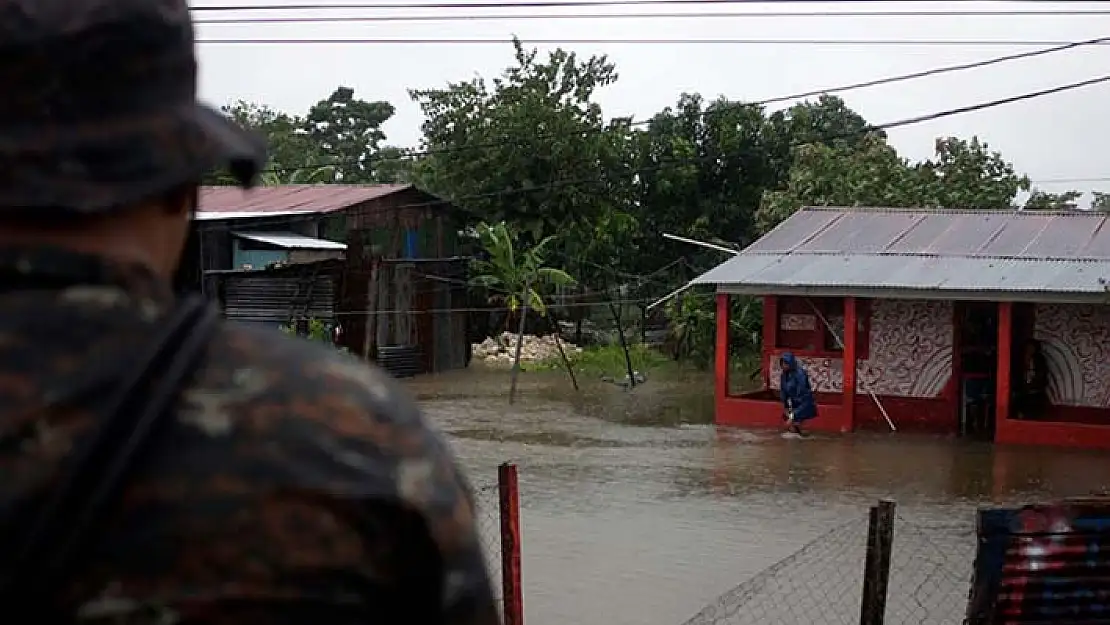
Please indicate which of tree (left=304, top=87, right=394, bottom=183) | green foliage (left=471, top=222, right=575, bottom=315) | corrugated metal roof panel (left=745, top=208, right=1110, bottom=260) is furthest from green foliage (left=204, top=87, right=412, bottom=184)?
corrugated metal roof panel (left=745, top=208, right=1110, bottom=260)

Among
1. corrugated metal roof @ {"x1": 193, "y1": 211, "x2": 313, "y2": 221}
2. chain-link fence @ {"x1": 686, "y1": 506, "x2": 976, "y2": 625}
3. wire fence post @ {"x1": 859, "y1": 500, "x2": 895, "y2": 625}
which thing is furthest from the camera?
corrugated metal roof @ {"x1": 193, "y1": 211, "x2": 313, "y2": 221}

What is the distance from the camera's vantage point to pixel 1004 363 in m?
16.1

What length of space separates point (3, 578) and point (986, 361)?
17784 millimetres

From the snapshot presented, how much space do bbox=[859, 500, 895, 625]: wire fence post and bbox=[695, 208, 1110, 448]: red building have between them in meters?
10.8

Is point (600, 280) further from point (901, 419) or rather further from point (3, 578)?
point (3, 578)

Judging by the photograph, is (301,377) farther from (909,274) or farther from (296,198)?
(296,198)

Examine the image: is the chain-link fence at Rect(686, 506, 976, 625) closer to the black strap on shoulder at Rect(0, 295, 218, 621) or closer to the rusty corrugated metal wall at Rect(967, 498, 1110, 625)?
the rusty corrugated metal wall at Rect(967, 498, 1110, 625)

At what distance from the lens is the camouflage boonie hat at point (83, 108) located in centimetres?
109

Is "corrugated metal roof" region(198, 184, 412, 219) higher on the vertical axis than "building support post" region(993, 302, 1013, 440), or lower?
higher

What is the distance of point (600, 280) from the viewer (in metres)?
27.9

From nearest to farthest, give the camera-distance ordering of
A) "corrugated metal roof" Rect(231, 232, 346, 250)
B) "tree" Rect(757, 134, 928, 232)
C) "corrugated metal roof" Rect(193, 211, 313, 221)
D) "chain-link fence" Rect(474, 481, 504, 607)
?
1. "chain-link fence" Rect(474, 481, 504, 607)
2. "corrugated metal roof" Rect(231, 232, 346, 250)
3. "corrugated metal roof" Rect(193, 211, 313, 221)
4. "tree" Rect(757, 134, 928, 232)

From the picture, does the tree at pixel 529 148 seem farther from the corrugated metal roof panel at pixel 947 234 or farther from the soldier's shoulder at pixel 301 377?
the soldier's shoulder at pixel 301 377

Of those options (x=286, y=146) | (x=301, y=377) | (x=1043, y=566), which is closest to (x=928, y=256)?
(x=1043, y=566)

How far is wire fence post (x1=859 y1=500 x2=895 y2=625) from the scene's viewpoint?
5602 millimetres
